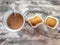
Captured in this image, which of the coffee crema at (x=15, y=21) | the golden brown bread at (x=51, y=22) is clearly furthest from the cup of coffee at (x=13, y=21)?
the golden brown bread at (x=51, y=22)

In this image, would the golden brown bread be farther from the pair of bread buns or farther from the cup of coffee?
the cup of coffee

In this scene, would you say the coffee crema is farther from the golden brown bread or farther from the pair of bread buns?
the golden brown bread

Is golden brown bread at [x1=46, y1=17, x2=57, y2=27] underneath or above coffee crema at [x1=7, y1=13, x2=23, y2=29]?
underneath

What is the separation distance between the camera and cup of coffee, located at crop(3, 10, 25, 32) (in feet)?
3.62

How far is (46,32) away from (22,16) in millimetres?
237

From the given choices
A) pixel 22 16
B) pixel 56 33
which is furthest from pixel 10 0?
pixel 56 33

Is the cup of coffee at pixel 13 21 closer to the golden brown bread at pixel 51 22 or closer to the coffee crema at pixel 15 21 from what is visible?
the coffee crema at pixel 15 21

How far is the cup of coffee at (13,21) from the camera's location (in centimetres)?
110

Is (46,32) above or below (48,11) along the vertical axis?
below

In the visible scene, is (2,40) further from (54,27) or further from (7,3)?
(54,27)

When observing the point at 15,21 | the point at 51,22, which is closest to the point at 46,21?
the point at 51,22

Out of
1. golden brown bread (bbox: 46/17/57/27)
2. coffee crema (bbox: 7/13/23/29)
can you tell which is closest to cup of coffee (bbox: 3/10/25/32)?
coffee crema (bbox: 7/13/23/29)

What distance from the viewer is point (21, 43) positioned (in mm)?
1134

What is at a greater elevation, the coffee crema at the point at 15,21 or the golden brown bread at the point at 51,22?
the coffee crema at the point at 15,21
